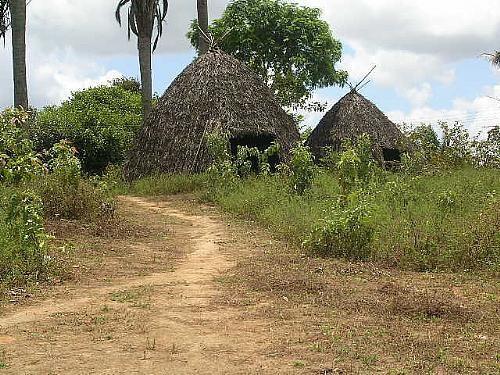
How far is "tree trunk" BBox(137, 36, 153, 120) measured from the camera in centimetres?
1908

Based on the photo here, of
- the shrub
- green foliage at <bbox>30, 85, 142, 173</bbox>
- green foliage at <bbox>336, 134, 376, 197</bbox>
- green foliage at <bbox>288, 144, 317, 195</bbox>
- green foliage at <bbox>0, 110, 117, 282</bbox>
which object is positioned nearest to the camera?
green foliage at <bbox>0, 110, 117, 282</bbox>

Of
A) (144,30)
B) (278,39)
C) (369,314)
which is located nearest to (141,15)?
(144,30)

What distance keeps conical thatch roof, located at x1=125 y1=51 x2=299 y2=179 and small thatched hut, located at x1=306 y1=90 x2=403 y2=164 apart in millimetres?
2045

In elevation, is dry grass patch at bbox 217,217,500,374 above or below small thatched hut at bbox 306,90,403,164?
below

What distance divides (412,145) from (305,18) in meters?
10.9

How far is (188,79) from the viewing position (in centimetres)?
1669

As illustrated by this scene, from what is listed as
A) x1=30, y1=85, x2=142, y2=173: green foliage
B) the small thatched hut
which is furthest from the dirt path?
the small thatched hut

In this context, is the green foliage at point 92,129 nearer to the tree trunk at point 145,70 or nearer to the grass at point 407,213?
the tree trunk at point 145,70

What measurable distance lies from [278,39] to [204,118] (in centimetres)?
1221

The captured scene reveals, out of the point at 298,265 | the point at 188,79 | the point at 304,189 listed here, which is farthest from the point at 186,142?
the point at 298,265

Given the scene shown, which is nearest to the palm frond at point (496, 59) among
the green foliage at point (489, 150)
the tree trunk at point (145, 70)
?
the green foliage at point (489, 150)

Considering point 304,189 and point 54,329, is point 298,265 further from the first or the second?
point 304,189

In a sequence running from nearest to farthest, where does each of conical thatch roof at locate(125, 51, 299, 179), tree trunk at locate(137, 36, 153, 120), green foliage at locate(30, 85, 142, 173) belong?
conical thatch roof at locate(125, 51, 299, 179)
green foliage at locate(30, 85, 142, 173)
tree trunk at locate(137, 36, 153, 120)

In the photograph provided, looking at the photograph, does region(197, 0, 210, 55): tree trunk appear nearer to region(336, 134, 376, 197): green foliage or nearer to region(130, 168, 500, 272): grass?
region(130, 168, 500, 272): grass
